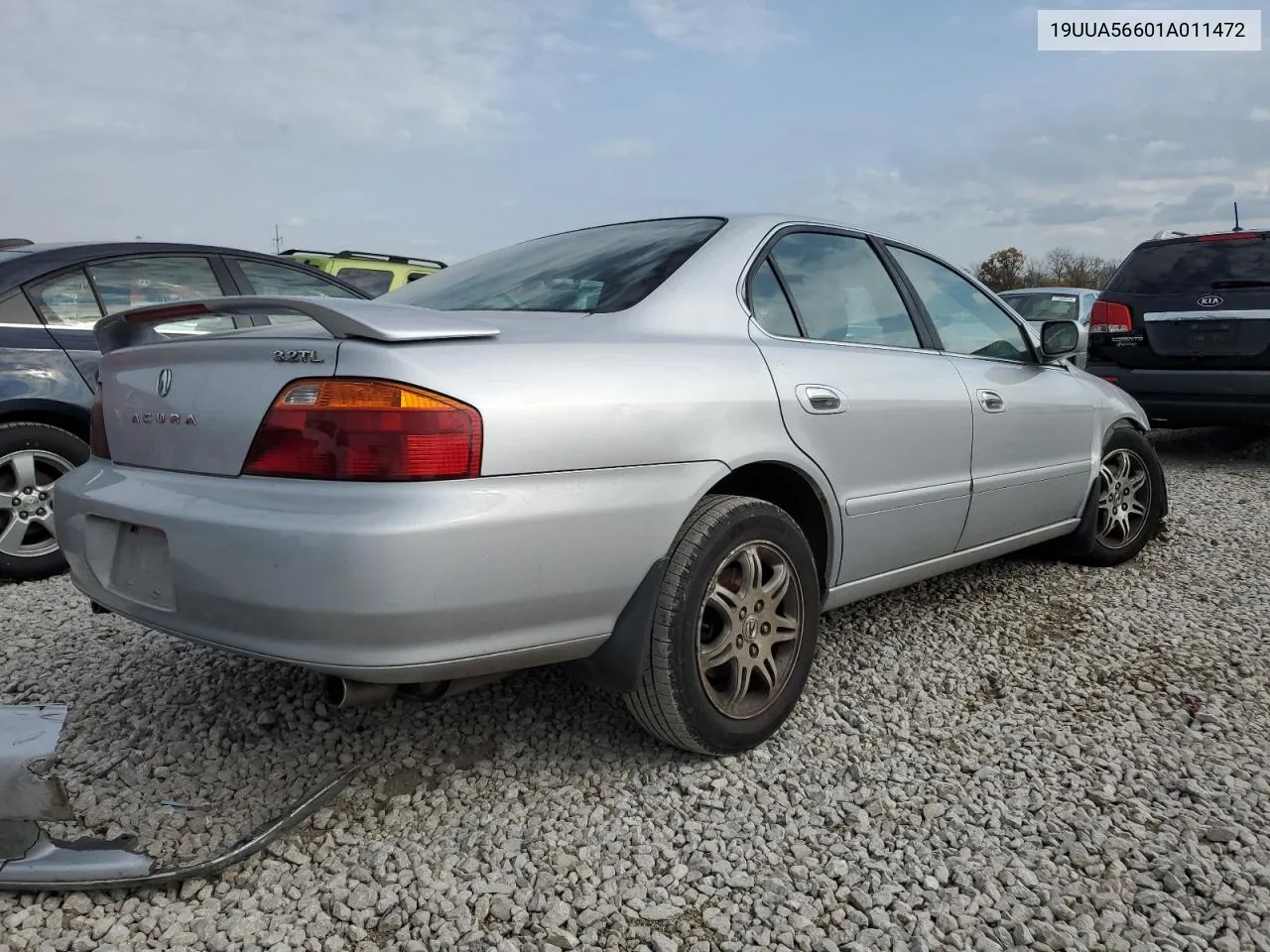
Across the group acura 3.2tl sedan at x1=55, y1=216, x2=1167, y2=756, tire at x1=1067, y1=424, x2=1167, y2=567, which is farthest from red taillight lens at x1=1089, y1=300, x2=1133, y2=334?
acura 3.2tl sedan at x1=55, y1=216, x2=1167, y2=756

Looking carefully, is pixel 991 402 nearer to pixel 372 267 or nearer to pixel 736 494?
pixel 736 494

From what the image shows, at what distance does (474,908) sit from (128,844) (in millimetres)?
798

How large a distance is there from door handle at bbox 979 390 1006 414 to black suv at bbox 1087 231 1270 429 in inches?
155

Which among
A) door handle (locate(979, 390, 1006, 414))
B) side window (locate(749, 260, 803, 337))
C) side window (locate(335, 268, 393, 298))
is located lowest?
door handle (locate(979, 390, 1006, 414))

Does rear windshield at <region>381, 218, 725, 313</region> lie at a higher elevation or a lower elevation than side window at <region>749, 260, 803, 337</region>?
higher

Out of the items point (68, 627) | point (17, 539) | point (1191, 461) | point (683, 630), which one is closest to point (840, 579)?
point (683, 630)

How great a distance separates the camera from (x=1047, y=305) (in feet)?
37.5

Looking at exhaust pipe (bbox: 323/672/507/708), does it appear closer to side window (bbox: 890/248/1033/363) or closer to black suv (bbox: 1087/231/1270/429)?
side window (bbox: 890/248/1033/363)

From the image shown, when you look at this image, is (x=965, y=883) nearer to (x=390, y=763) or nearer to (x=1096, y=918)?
(x=1096, y=918)

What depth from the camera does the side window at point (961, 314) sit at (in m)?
3.48

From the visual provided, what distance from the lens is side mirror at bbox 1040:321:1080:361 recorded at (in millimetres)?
3826

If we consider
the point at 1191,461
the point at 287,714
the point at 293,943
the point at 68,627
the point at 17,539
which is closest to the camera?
the point at 293,943

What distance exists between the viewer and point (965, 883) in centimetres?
203

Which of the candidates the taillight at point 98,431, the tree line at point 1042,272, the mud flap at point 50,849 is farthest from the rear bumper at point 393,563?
the tree line at point 1042,272
